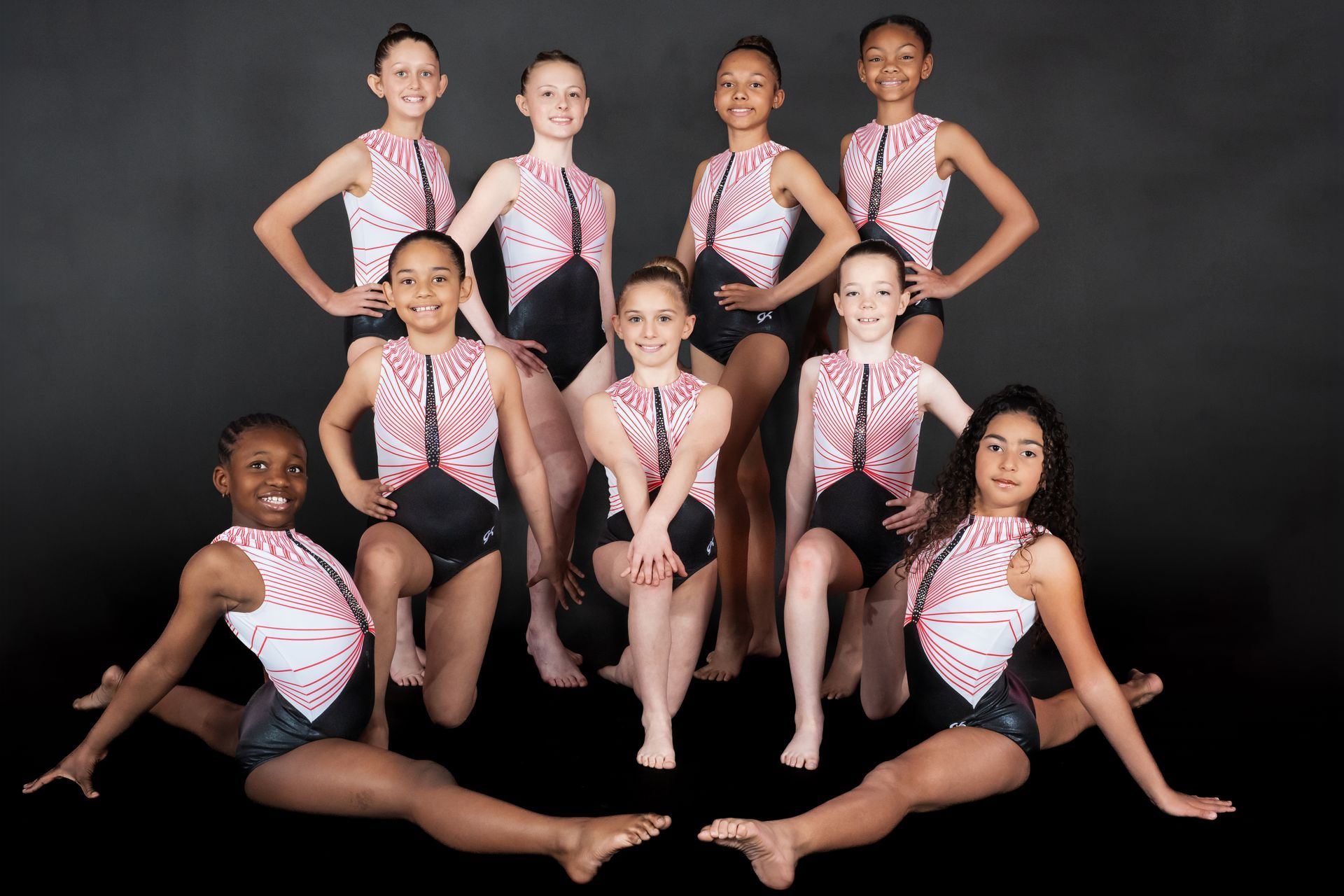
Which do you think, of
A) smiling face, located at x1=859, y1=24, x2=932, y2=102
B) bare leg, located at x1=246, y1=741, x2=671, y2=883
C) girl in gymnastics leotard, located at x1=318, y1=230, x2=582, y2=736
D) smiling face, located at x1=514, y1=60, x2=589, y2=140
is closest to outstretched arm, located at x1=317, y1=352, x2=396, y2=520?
girl in gymnastics leotard, located at x1=318, y1=230, x2=582, y2=736

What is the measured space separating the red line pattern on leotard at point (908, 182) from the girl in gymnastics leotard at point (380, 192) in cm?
132

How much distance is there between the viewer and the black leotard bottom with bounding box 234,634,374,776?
302cm

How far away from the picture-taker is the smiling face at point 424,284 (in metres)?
3.46

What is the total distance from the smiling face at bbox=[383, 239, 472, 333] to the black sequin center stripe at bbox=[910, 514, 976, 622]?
4.57 ft

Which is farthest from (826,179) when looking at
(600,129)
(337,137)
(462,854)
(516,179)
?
(462,854)

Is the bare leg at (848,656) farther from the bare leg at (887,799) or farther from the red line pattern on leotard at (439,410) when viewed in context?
the red line pattern on leotard at (439,410)

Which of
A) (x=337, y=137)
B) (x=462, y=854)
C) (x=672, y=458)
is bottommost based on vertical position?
(x=462, y=854)

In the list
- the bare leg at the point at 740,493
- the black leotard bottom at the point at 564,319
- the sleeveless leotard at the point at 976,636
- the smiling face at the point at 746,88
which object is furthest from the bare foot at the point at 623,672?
the smiling face at the point at 746,88

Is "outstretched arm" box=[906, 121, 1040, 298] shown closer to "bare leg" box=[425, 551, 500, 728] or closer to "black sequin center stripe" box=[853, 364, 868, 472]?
"black sequin center stripe" box=[853, 364, 868, 472]

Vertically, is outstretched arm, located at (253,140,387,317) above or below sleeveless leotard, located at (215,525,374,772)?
above

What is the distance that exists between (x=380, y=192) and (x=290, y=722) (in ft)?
5.61

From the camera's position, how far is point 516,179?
4047mm

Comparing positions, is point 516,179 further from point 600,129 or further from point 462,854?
point 462,854

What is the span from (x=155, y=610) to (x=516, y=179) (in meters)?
1.90
